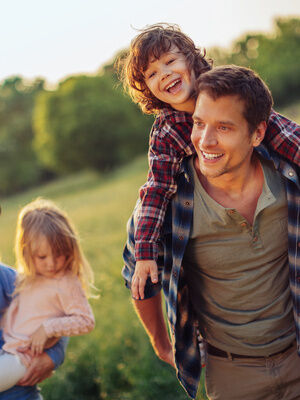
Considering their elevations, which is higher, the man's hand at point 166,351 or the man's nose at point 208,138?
the man's nose at point 208,138

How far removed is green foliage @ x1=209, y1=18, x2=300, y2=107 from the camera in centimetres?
3984

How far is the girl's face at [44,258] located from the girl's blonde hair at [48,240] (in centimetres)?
2

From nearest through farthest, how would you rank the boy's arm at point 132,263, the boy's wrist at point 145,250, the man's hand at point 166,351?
the boy's wrist at point 145,250 → the boy's arm at point 132,263 → the man's hand at point 166,351

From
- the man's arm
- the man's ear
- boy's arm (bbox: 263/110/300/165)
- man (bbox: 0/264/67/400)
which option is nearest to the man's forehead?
the man's ear

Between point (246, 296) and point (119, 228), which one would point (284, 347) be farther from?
point (119, 228)

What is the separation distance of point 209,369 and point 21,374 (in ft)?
3.81

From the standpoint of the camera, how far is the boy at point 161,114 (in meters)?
2.54

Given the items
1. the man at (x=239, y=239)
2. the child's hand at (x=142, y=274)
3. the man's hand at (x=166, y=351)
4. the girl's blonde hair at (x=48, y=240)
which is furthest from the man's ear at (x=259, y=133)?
the girl's blonde hair at (x=48, y=240)

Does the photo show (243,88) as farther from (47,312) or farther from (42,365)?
(42,365)

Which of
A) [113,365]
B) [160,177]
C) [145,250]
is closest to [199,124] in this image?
[160,177]

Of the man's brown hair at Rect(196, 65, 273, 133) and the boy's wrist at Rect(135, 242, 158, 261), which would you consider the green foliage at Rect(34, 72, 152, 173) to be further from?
the man's brown hair at Rect(196, 65, 273, 133)

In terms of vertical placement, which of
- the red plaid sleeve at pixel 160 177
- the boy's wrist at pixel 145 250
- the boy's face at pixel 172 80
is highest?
the boy's face at pixel 172 80

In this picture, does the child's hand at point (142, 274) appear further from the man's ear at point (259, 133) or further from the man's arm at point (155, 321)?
the man's ear at point (259, 133)

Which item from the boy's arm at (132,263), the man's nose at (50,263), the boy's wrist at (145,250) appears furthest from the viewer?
the man's nose at (50,263)
